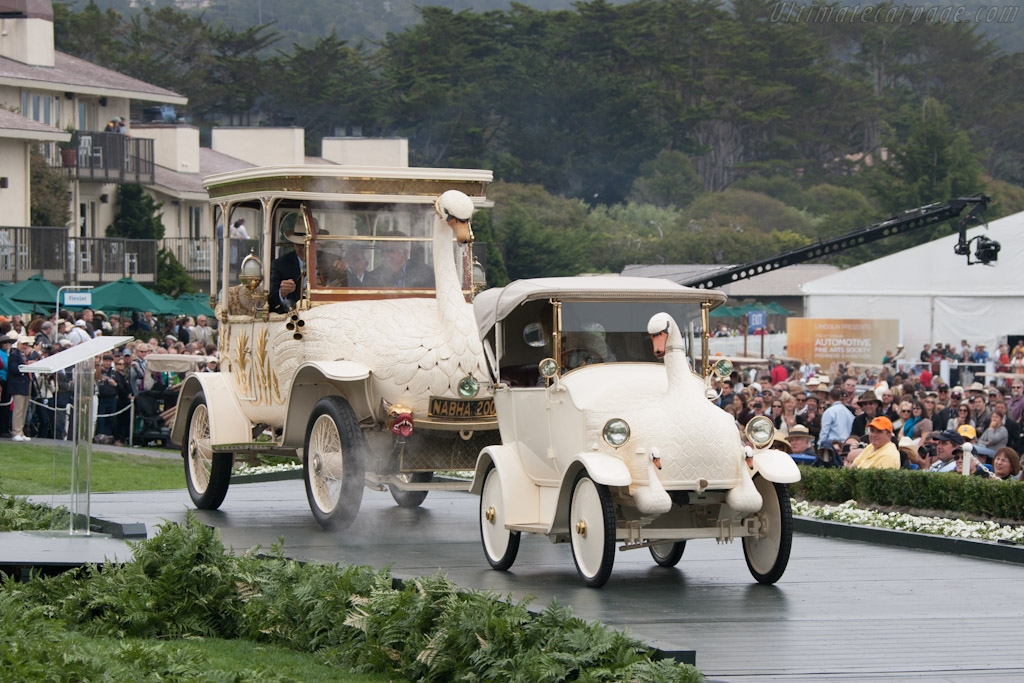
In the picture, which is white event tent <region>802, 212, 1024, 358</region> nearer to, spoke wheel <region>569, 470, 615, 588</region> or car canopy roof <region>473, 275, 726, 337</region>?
car canopy roof <region>473, 275, 726, 337</region>

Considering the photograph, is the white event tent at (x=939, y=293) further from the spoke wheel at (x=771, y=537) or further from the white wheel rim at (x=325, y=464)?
the spoke wheel at (x=771, y=537)

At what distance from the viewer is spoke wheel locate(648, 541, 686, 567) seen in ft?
39.4

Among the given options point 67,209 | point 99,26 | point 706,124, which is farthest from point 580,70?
point 67,209

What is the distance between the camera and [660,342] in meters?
11.1

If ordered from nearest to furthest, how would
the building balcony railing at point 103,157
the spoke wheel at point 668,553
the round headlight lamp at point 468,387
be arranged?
the spoke wheel at point 668,553, the round headlight lamp at point 468,387, the building balcony railing at point 103,157

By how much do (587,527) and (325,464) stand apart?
3826 millimetres

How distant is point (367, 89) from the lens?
112 meters

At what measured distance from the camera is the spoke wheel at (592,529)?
10.5 meters

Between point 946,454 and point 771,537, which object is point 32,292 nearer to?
point 946,454

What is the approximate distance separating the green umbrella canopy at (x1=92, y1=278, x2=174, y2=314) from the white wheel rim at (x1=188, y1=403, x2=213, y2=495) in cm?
1644

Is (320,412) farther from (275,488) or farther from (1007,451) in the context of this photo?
(1007,451)

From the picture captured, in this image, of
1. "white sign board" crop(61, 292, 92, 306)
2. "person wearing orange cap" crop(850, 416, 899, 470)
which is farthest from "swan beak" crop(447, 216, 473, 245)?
"white sign board" crop(61, 292, 92, 306)

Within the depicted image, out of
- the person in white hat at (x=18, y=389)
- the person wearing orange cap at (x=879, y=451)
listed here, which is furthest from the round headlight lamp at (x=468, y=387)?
the person in white hat at (x=18, y=389)

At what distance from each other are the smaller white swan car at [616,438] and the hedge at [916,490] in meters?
3.78
